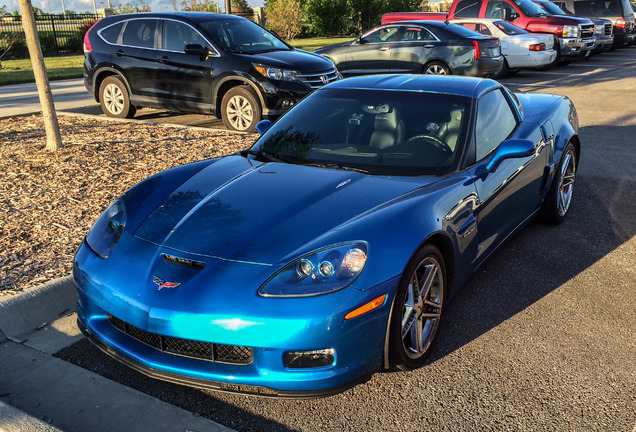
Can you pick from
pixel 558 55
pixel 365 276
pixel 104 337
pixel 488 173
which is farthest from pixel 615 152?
pixel 558 55

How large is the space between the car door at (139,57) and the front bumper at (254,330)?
7650 mm

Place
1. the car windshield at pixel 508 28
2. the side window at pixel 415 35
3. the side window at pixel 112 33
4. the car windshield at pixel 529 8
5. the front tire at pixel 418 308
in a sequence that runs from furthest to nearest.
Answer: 1. the car windshield at pixel 529 8
2. the car windshield at pixel 508 28
3. the side window at pixel 415 35
4. the side window at pixel 112 33
5. the front tire at pixel 418 308

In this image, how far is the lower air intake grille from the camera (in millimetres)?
2959

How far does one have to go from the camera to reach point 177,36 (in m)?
10.1

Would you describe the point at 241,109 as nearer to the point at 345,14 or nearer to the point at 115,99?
the point at 115,99

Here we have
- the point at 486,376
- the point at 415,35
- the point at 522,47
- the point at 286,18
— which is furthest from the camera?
the point at 286,18

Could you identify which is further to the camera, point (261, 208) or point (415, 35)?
point (415, 35)

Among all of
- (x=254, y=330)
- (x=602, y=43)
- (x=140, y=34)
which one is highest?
(x=140, y=34)

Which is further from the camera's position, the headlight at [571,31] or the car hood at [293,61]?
the headlight at [571,31]

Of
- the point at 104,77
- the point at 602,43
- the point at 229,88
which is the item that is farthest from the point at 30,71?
the point at 602,43

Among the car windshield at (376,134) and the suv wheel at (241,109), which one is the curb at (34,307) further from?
the suv wheel at (241,109)

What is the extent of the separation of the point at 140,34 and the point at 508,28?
10394 millimetres

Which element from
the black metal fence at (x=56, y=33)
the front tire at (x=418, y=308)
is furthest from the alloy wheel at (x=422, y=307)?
the black metal fence at (x=56, y=33)

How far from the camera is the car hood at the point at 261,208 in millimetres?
3211
